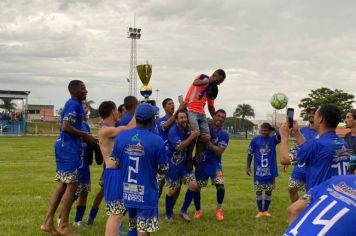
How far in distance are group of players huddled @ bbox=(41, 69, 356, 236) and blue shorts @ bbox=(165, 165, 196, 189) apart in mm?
20

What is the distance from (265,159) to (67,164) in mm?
4515

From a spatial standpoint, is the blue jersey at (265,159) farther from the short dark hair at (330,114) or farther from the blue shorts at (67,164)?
the short dark hair at (330,114)

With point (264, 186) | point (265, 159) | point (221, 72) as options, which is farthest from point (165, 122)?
point (264, 186)

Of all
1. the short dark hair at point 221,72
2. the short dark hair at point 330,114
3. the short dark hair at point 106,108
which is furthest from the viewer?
the short dark hair at point 221,72

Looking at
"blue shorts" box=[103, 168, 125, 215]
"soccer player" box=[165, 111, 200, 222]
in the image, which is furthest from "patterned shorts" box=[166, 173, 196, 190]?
"blue shorts" box=[103, 168, 125, 215]

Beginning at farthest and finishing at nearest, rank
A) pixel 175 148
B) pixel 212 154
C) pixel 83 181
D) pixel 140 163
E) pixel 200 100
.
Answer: pixel 212 154 < pixel 175 148 < pixel 200 100 < pixel 83 181 < pixel 140 163

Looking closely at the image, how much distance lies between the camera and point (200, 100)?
947 cm

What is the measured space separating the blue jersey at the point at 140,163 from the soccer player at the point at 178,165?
138 inches

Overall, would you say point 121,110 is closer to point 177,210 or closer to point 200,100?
point 200,100

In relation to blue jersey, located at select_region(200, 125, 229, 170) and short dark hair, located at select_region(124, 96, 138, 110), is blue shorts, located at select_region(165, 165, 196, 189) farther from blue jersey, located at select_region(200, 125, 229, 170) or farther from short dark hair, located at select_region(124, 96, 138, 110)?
short dark hair, located at select_region(124, 96, 138, 110)

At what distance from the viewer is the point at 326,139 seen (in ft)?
18.1

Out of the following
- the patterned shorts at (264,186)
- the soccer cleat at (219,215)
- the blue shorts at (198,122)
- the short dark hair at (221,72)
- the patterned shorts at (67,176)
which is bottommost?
the soccer cleat at (219,215)

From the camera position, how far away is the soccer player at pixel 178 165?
9680 mm

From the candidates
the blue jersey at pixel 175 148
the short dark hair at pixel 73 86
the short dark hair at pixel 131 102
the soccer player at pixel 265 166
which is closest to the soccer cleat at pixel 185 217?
the blue jersey at pixel 175 148
